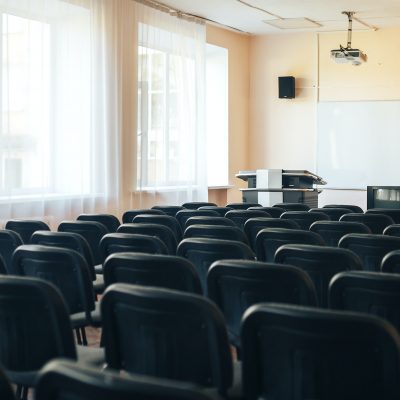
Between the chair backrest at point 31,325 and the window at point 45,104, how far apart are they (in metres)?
6.07

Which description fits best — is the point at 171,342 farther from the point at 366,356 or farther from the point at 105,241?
the point at 105,241

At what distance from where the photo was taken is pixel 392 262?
3.98 meters

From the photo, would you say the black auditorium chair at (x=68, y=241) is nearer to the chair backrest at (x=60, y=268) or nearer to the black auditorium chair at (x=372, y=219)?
the chair backrest at (x=60, y=268)

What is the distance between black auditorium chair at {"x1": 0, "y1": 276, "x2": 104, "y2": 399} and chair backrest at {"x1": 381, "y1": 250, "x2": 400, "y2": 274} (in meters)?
1.70

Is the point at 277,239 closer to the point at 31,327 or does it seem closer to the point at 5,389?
the point at 31,327

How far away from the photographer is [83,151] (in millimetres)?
10531

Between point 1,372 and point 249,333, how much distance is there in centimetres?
94

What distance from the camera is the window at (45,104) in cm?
923

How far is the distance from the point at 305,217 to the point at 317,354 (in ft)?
15.0

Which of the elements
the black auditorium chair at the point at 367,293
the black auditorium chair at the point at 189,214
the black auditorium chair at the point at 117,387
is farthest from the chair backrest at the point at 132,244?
the black auditorium chair at the point at 117,387

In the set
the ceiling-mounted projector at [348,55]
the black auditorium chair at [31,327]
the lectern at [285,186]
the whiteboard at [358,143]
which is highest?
the ceiling-mounted projector at [348,55]

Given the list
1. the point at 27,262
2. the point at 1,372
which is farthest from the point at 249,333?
the point at 27,262

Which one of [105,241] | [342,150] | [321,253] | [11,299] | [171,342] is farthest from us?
[342,150]

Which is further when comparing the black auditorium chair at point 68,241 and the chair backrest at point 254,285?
the black auditorium chair at point 68,241
